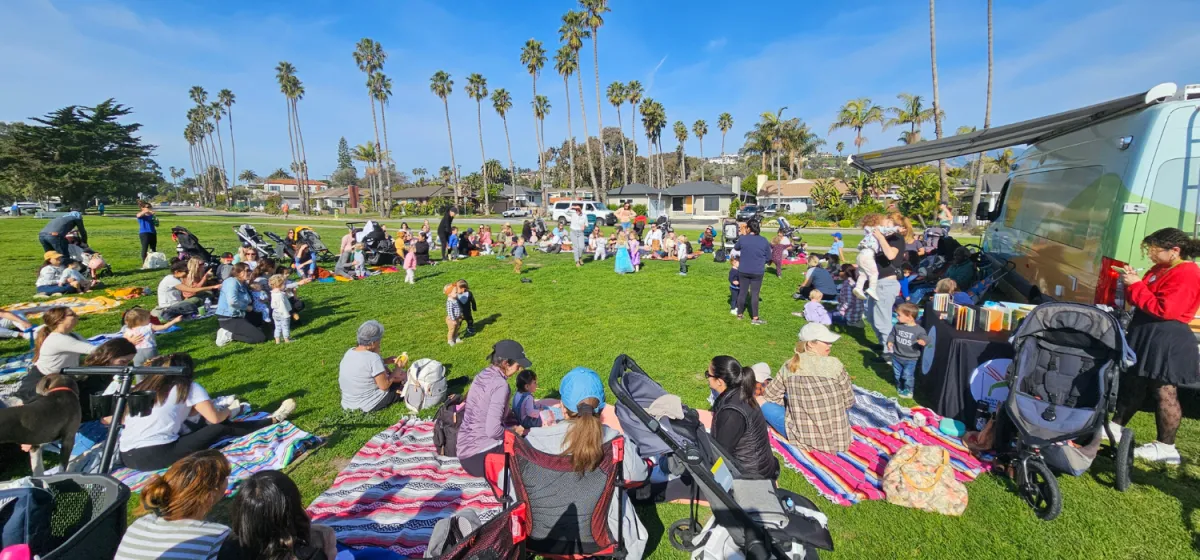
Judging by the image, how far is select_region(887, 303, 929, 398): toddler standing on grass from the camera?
18.4ft

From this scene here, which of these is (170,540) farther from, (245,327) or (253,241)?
(253,241)

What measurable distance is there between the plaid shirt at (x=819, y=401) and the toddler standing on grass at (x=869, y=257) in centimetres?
361

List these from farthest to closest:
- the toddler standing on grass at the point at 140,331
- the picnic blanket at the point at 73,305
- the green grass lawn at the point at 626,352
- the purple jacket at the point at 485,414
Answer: the picnic blanket at the point at 73,305 → the toddler standing on grass at the point at 140,331 → the purple jacket at the point at 485,414 → the green grass lawn at the point at 626,352

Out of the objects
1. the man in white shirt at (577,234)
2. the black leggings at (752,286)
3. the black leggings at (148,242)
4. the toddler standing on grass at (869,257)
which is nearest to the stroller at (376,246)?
the black leggings at (148,242)

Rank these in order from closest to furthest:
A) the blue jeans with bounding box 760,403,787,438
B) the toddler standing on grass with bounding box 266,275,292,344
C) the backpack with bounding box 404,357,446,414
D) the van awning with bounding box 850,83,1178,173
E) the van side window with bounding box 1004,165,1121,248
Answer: the blue jeans with bounding box 760,403,787,438
the van awning with bounding box 850,83,1178,173
the van side window with bounding box 1004,165,1121,248
the backpack with bounding box 404,357,446,414
the toddler standing on grass with bounding box 266,275,292,344

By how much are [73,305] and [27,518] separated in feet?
33.6

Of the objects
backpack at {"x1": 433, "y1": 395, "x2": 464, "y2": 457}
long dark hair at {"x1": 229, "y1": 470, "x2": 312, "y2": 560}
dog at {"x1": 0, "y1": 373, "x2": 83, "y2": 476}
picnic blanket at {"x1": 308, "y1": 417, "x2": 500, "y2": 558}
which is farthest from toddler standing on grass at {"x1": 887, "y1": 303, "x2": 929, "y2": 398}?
dog at {"x1": 0, "y1": 373, "x2": 83, "y2": 476}

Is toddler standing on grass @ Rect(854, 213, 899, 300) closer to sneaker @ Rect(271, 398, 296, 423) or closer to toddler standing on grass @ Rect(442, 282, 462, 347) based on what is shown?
toddler standing on grass @ Rect(442, 282, 462, 347)

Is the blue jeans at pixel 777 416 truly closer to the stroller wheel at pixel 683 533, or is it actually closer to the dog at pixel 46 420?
the stroller wheel at pixel 683 533

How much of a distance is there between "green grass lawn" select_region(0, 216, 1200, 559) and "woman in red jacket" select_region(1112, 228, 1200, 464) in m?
0.42

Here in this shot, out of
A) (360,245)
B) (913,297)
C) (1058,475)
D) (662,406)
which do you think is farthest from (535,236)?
(1058,475)

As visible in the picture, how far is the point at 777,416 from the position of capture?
4.90 m

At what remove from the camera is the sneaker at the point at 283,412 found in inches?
203

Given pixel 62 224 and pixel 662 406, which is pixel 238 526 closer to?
pixel 662 406
